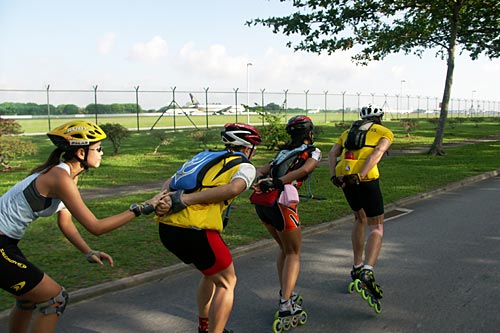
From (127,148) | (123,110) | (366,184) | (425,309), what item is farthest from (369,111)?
(123,110)

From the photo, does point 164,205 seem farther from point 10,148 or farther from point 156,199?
point 10,148

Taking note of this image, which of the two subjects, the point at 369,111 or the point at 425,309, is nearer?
the point at 425,309

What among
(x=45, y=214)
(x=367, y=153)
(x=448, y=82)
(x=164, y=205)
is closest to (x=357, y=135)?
(x=367, y=153)

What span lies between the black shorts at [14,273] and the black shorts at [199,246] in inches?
32.2

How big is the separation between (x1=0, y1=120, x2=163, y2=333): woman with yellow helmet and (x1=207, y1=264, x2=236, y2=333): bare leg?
69 cm

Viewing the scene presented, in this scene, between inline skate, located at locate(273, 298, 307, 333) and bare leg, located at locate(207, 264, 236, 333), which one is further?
inline skate, located at locate(273, 298, 307, 333)

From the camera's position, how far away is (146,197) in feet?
32.9

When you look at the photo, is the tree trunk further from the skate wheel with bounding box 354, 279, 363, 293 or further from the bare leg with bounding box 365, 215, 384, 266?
the skate wheel with bounding box 354, 279, 363, 293

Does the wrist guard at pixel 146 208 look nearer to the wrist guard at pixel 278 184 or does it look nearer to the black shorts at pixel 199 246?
the black shorts at pixel 199 246

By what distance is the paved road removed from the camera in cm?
418

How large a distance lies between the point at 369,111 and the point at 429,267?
7.10 feet

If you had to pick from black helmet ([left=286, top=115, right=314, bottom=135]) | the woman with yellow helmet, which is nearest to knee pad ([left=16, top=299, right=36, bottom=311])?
the woman with yellow helmet

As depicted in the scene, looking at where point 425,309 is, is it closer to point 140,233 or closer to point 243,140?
point 243,140

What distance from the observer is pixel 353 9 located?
61.5 ft
